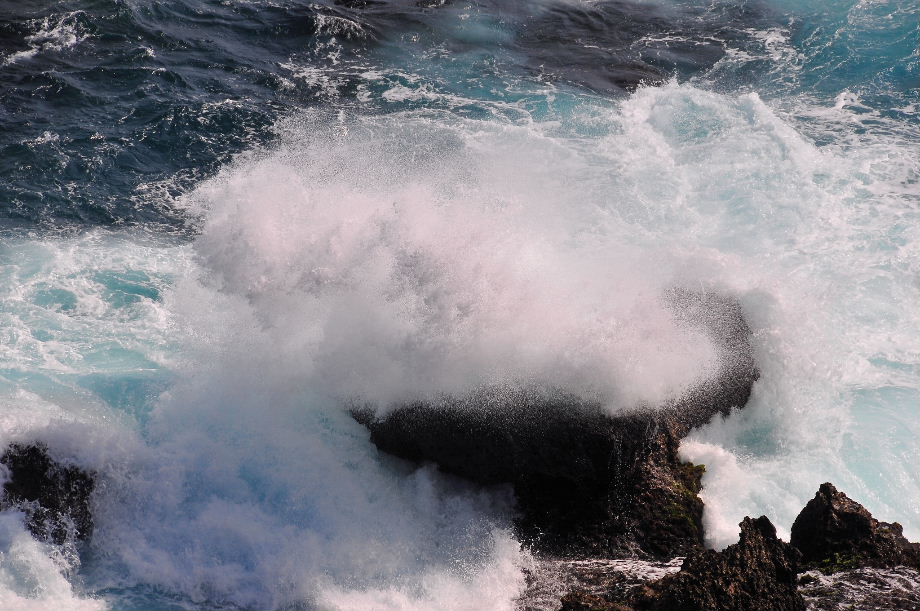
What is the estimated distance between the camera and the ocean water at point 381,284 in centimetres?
1222

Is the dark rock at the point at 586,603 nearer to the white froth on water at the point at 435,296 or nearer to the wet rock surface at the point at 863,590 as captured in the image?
the wet rock surface at the point at 863,590

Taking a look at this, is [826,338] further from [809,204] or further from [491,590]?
[491,590]

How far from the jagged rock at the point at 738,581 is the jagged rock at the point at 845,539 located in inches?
39.6

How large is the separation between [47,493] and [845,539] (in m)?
11.6

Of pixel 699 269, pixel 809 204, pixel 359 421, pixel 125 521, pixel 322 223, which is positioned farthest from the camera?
pixel 809 204

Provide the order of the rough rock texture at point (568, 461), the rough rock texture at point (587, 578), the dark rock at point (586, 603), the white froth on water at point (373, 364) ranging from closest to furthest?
the dark rock at point (586, 603)
the rough rock texture at point (587, 578)
the white froth on water at point (373, 364)
the rough rock texture at point (568, 461)

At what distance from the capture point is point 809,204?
778 inches

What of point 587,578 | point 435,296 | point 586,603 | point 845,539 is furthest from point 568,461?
point 845,539

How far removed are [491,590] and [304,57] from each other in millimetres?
19856

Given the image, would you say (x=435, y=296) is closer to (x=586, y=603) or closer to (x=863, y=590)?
(x=586, y=603)

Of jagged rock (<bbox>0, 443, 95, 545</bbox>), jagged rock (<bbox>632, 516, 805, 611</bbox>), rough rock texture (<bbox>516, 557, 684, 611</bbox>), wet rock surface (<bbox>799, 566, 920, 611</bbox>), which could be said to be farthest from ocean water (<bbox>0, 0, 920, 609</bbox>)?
jagged rock (<bbox>632, 516, 805, 611</bbox>)

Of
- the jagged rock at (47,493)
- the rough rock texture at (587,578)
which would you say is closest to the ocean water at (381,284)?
the jagged rock at (47,493)

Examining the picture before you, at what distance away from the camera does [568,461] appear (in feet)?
40.1

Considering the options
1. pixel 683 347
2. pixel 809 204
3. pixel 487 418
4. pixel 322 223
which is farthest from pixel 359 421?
pixel 809 204
